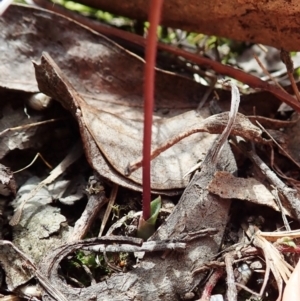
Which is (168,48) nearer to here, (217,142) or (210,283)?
(217,142)

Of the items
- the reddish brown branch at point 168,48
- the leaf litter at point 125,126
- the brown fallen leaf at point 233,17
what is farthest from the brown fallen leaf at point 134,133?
the brown fallen leaf at point 233,17

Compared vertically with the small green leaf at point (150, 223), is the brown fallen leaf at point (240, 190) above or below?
above

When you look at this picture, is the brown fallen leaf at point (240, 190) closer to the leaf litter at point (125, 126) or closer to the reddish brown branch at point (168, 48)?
the leaf litter at point (125, 126)

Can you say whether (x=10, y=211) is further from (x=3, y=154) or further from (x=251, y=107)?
(x=251, y=107)

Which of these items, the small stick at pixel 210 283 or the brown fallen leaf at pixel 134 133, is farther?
the brown fallen leaf at pixel 134 133

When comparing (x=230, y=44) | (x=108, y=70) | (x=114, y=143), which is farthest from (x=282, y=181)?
(x=230, y=44)

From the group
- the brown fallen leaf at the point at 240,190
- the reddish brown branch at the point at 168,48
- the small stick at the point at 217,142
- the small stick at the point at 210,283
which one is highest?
the reddish brown branch at the point at 168,48

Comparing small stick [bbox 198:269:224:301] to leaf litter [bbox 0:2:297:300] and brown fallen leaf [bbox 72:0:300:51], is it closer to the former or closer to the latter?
leaf litter [bbox 0:2:297:300]

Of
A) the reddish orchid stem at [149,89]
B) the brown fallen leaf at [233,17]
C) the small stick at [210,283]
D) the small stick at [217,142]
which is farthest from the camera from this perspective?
the brown fallen leaf at [233,17]
